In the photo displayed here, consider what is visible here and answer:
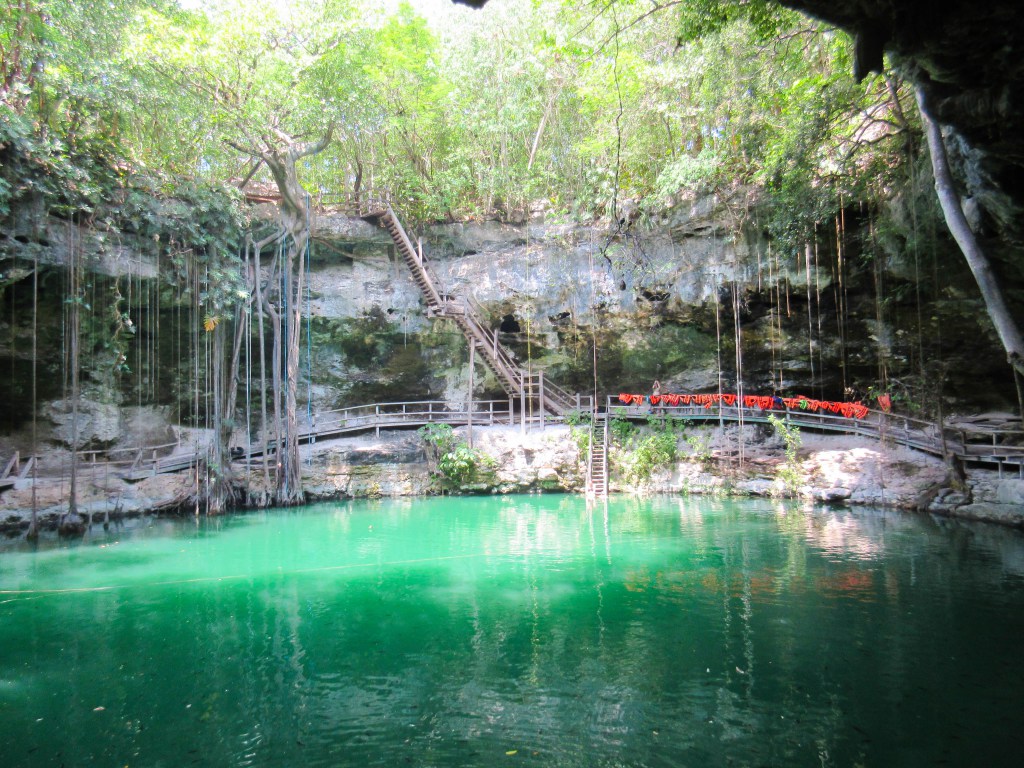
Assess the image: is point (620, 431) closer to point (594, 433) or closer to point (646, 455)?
point (594, 433)

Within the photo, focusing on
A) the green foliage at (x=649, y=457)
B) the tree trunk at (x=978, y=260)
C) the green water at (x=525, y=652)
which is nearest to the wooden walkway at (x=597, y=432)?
the green foliage at (x=649, y=457)

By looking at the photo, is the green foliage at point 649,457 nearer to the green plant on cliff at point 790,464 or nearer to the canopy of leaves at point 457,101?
the green plant on cliff at point 790,464

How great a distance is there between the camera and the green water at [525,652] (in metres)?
4.36

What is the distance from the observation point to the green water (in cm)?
436

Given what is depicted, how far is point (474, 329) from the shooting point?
63.7 ft

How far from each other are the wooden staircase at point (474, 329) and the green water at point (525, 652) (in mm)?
8648

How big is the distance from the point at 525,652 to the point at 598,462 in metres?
11.7

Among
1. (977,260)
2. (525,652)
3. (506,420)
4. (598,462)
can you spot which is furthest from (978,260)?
(506,420)

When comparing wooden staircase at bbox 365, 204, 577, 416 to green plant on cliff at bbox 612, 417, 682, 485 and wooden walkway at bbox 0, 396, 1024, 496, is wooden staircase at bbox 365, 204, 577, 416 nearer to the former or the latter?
wooden walkway at bbox 0, 396, 1024, 496

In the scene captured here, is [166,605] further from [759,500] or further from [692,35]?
[759,500]

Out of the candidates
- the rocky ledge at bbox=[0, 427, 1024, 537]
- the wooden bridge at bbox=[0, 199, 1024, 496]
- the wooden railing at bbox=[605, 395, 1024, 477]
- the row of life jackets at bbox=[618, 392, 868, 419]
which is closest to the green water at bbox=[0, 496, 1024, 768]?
the rocky ledge at bbox=[0, 427, 1024, 537]

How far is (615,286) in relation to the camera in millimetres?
20766

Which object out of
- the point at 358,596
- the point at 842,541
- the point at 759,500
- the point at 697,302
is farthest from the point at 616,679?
the point at 697,302

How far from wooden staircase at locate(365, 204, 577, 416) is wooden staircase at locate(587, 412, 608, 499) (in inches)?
72.0
